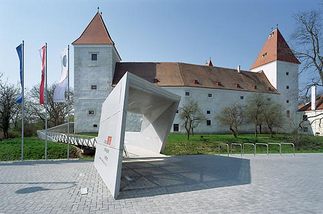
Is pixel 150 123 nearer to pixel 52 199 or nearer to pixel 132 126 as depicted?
pixel 52 199

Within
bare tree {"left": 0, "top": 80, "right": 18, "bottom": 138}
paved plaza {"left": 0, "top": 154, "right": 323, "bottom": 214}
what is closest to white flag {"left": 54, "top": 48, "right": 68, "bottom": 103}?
paved plaza {"left": 0, "top": 154, "right": 323, "bottom": 214}

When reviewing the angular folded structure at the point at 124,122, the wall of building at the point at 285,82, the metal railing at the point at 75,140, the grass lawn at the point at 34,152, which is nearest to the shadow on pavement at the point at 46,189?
the angular folded structure at the point at 124,122

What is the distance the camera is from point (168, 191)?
25.5ft

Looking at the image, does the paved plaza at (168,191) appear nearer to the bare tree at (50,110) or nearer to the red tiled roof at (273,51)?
the bare tree at (50,110)

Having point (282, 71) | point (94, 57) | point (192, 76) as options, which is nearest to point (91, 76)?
point (94, 57)

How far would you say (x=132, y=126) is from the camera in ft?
133

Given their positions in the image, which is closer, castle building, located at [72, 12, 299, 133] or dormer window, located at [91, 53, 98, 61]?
castle building, located at [72, 12, 299, 133]

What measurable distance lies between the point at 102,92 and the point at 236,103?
22134 millimetres

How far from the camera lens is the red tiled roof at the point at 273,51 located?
50438 millimetres

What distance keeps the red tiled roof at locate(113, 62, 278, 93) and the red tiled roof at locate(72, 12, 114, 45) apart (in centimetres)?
548

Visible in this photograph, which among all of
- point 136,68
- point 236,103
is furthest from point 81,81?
point 236,103

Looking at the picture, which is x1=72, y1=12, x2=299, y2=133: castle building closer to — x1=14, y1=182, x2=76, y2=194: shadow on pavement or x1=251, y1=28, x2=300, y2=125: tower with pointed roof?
x1=251, y1=28, x2=300, y2=125: tower with pointed roof

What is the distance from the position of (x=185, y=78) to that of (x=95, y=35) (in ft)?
50.1

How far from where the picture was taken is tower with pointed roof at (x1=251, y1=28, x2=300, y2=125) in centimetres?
5034
